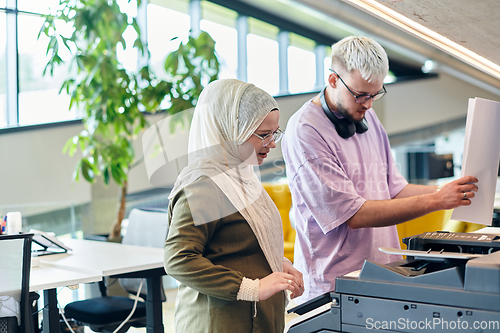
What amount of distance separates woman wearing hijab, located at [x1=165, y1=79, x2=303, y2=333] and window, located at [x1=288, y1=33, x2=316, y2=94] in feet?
21.1

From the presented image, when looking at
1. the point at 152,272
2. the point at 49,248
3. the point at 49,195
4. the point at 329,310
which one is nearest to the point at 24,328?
the point at 152,272

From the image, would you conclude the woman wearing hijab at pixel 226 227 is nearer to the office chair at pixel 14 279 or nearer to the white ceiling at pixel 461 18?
Result: the white ceiling at pixel 461 18

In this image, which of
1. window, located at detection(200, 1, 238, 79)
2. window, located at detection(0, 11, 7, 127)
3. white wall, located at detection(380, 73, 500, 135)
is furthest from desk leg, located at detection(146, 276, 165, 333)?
white wall, located at detection(380, 73, 500, 135)

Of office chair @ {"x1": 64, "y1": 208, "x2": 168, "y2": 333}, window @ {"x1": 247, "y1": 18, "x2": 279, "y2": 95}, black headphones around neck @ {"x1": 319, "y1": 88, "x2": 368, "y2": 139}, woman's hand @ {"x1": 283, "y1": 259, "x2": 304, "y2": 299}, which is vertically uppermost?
window @ {"x1": 247, "y1": 18, "x2": 279, "y2": 95}

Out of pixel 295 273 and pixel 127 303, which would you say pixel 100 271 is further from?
pixel 295 273

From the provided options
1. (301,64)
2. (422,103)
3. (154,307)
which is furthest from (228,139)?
(422,103)

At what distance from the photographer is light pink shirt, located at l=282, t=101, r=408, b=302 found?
55.5 inches

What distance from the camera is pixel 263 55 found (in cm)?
729

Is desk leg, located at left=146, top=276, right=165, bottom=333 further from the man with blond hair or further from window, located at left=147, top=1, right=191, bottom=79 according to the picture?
window, located at left=147, top=1, right=191, bottom=79

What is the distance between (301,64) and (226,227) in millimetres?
7026

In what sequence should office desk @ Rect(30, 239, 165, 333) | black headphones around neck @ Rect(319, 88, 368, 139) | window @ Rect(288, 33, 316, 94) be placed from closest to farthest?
black headphones around neck @ Rect(319, 88, 368, 139) < office desk @ Rect(30, 239, 165, 333) < window @ Rect(288, 33, 316, 94)

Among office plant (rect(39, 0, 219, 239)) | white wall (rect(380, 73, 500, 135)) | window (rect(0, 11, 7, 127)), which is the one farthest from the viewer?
white wall (rect(380, 73, 500, 135))

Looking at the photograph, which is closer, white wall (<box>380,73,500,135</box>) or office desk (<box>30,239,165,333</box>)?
office desk (<box>30,239,165,333</box>)

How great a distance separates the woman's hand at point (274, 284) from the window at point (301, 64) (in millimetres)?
6583
